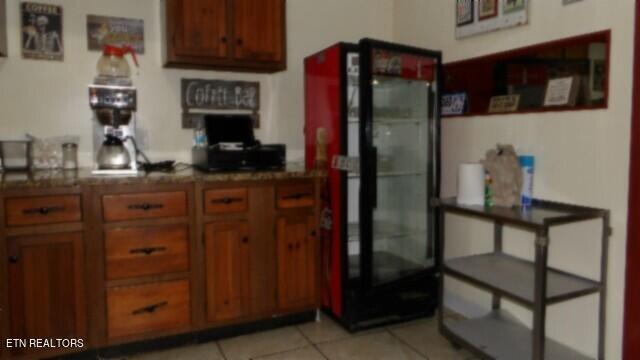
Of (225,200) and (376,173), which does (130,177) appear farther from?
(376,173)

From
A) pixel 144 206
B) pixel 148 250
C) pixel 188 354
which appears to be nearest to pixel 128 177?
pixel 144 206

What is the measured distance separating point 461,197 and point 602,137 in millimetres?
731

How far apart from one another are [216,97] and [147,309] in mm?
1441

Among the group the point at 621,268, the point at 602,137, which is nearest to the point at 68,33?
the point at 602,137

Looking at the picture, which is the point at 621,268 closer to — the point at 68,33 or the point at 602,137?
the point at 602,137

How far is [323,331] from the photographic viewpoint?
9.52 ft

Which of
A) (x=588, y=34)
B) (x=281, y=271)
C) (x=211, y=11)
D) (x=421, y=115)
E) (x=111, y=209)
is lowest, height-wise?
(x=281, y=271)

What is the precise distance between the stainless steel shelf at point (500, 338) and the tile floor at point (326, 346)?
0.40 feet

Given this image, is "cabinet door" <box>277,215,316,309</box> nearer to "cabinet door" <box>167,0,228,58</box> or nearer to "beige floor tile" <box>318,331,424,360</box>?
"beige floor tile" <box>318,331,424,360</box>

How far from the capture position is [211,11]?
9.53 ft

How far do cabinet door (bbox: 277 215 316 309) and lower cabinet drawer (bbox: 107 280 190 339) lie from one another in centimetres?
56

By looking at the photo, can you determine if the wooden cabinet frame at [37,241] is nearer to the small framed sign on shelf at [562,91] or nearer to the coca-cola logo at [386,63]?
the coca-cola logo at [386,63]

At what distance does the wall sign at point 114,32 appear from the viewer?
9.73ft

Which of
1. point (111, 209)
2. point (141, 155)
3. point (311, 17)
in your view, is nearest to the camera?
point (111, 209)
